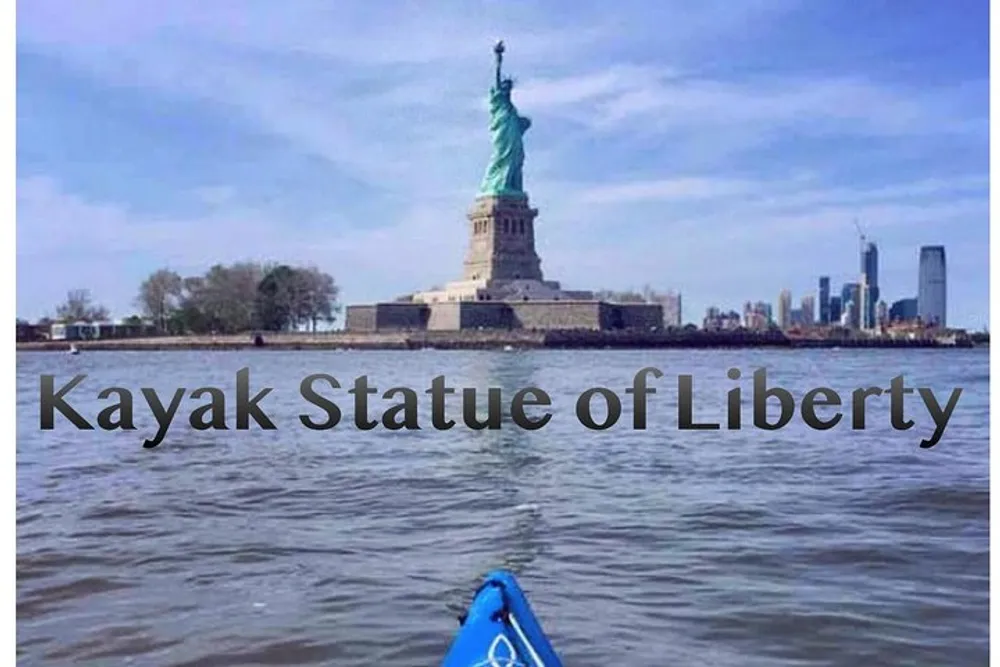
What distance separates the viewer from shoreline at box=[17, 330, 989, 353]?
41188 millimetres

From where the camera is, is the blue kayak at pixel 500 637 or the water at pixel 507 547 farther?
the water at pixel 507 547

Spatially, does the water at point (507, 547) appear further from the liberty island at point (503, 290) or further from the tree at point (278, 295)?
the tree at point (278, 295)

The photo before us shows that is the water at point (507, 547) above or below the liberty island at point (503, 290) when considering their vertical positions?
below

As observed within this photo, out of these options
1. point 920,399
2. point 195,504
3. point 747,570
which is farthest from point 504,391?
point 747,570

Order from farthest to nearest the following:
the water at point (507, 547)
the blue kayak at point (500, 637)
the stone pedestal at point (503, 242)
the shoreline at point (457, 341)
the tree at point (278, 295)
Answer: the tree at point (278, 295)
the stone pedestal at point (503, 242)
the shoreline at point (457, 341)
the water at point (507, 547)
the blue kayak at point (500, 637)

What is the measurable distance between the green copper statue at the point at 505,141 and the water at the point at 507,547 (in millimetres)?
36277

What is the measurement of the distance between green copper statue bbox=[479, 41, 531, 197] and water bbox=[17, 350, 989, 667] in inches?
1428

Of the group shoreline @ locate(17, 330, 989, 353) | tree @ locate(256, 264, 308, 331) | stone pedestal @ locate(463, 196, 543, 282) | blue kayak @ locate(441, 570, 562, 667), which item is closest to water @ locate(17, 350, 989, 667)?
blue kayak @ locate(441, 570, 562, 667)

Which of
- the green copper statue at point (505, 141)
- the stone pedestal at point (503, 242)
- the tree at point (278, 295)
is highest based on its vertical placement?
the green copper statue at point (505, 141)

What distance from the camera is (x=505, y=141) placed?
4584 centimetres

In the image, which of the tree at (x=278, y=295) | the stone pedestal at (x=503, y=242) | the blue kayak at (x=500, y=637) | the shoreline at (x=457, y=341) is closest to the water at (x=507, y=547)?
the blue kayak at (x=500, y=637)

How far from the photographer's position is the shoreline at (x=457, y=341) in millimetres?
41188

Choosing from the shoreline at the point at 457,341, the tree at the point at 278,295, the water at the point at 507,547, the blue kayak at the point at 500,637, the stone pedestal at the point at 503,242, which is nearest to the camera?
the blue kayak at the point at 500,637

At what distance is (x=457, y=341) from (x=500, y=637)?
1519 inches
